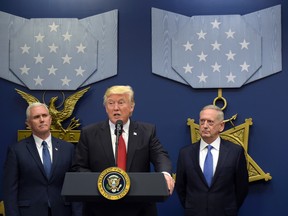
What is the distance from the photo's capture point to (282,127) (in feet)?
15.4

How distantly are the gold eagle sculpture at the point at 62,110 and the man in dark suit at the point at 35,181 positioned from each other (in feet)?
3.53

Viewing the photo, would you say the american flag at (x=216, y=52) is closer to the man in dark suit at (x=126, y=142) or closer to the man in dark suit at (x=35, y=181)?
the man in dark suit at (x=35, y=181)

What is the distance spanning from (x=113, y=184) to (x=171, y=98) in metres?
2.56

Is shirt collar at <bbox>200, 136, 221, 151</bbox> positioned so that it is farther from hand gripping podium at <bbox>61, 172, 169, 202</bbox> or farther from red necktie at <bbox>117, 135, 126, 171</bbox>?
hand gripping podium at <bbox>61, 172, 169, 202</bbox>

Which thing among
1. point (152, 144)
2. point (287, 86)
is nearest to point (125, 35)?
point (287, 86)

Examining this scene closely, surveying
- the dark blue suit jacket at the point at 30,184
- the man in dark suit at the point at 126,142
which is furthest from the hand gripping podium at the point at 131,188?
the dark blue suit jacket at the point at 30,184

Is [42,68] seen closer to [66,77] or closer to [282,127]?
[66,77]

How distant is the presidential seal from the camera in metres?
2.29

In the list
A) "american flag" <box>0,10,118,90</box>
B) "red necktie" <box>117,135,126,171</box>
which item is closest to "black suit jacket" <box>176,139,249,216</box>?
"red necktie" <box>117,135,126,171</box>

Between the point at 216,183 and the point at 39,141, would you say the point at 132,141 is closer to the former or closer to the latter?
the point at 39,141

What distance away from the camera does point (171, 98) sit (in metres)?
4.78

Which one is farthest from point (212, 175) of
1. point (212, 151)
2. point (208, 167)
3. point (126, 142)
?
point (126, 142)

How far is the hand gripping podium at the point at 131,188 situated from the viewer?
2289 mm

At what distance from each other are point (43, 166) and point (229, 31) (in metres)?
2.31
